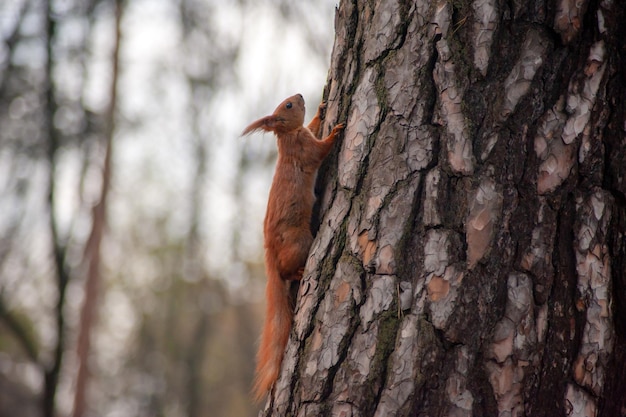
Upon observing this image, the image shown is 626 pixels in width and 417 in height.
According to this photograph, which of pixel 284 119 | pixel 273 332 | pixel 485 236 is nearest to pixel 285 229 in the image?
pixel 273 332

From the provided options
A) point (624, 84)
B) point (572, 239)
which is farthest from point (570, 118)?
point (572, 239)

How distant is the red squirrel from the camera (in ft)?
6.85

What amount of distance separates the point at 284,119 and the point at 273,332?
4.73 feet

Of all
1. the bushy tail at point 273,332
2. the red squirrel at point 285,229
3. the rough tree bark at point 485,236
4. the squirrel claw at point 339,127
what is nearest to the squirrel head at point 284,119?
the red squirrel at point 285,229

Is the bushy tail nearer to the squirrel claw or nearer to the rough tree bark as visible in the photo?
the rough tree bark

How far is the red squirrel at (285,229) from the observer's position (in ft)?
6.85

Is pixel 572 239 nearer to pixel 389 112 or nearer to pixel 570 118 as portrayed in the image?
pixel 570 118

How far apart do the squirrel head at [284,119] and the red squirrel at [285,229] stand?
0.04 metres

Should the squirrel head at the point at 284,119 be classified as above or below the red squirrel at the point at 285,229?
above

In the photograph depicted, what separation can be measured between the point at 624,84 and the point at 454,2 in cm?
51

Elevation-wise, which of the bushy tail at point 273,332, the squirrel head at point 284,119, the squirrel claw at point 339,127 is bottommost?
the bushy tail at point 273,332

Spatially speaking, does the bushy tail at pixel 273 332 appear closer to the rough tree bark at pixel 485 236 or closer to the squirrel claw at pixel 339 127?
the rough tree bark at pixel 485 236

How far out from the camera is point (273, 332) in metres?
2.09

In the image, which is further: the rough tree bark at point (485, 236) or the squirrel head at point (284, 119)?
the squirrel head at point (284, 119)
